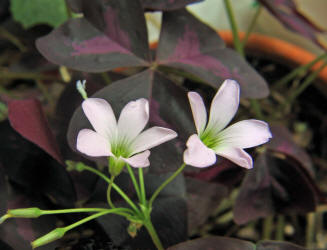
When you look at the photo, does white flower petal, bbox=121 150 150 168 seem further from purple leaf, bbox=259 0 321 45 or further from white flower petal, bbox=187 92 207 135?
purple leaf, bbox=259 0 321 45

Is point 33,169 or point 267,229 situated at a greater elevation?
point 33,169

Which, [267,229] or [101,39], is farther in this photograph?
[267,229]

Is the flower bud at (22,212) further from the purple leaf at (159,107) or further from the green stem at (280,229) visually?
the green stem at (280,229)

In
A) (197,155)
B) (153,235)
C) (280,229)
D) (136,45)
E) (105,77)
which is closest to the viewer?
(197,155)

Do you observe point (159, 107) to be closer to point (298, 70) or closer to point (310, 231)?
point (298, 70)

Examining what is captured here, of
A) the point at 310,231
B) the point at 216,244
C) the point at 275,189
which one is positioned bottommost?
the point at 310,231

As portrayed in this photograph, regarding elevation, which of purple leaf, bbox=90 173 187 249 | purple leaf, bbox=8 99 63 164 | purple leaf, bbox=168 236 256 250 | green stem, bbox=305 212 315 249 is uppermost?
purple leaf, bbox=8 99 63 164

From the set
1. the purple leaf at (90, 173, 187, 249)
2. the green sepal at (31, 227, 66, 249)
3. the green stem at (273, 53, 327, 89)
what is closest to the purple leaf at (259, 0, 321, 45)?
the green stem at (273, 53, 327, 89)

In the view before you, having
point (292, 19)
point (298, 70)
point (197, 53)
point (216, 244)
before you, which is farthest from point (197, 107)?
point (298, 70)

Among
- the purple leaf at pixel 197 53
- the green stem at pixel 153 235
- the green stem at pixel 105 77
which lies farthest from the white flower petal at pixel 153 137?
the green stem at pixel 105 77
